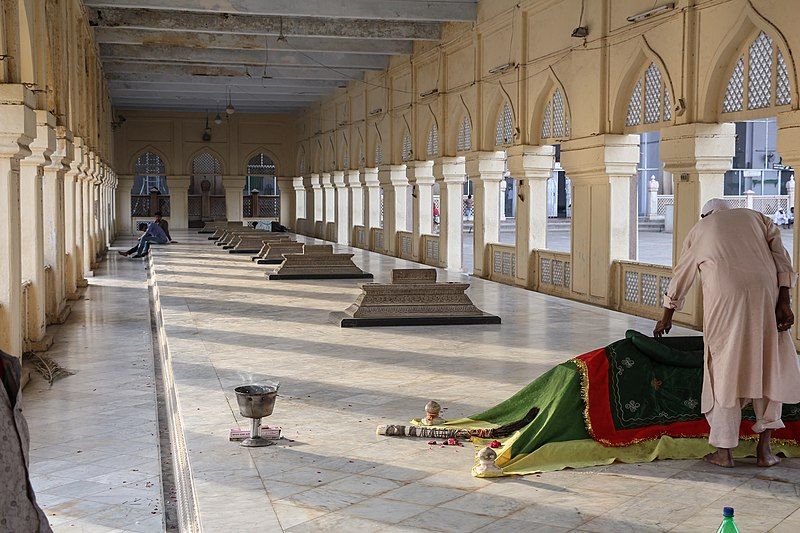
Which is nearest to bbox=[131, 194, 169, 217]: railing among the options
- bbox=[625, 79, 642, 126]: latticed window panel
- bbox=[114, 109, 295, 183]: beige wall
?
bbox=[114, 109, 295, 183]: beige wall

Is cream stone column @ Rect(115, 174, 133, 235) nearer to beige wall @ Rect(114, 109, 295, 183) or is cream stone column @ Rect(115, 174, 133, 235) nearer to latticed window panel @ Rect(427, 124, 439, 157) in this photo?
beige wall @ Rect(114, 109, 295, 183)

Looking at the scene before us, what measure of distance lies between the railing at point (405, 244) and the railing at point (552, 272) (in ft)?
22.2

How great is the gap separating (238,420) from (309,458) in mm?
907

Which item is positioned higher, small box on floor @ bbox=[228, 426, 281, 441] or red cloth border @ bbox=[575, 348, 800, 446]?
red cloth border @ bbox=[575, 348, 800, 446]

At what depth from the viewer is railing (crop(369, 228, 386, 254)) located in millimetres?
24734

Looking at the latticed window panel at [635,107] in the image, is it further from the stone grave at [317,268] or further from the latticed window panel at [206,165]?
the latticed window panel at [206,165]

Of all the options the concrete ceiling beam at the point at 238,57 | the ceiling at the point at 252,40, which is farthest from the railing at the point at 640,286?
the concrete ceiling beam at the point at 238,57

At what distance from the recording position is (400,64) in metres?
21.6

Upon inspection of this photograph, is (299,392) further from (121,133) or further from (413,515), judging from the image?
(121,133)

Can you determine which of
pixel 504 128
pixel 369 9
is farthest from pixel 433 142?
pixel 369 9

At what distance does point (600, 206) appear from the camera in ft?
42.1

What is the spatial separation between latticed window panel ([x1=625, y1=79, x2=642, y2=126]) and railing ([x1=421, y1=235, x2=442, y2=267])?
25.0 feet

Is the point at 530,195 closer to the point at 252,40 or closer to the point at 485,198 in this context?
the point at 485,198

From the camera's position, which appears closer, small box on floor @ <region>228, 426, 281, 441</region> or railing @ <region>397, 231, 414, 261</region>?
small box on floor @ <region>228, 426, 281, 441</region>
